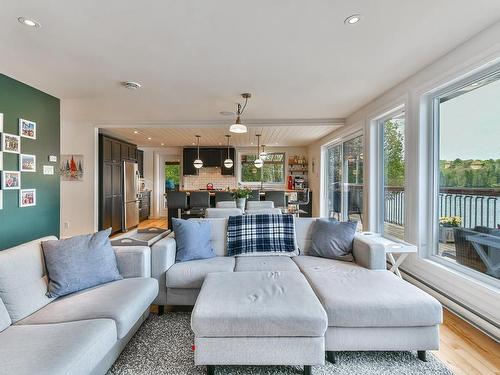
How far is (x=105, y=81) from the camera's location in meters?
3.35

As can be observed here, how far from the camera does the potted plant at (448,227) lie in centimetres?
275

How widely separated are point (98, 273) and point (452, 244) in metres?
3.40

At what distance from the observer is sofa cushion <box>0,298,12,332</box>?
4.80ft

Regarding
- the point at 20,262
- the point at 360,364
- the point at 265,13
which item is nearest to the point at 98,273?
the point at 20,262

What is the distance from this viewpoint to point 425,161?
120 inches

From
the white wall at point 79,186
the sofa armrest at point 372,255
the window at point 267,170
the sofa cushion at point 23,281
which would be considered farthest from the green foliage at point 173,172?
the sofa armrest at point 372,255

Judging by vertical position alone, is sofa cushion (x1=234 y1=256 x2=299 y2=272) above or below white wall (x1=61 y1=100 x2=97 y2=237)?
below

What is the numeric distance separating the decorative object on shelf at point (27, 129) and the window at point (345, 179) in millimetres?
5212

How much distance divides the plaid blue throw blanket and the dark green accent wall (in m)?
2.77

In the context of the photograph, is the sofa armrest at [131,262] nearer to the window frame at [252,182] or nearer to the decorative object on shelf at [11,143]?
the decorative object on shelf at [11,143]

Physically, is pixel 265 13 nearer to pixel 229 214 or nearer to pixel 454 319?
pixel 229 214

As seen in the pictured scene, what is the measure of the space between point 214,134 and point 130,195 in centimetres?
281

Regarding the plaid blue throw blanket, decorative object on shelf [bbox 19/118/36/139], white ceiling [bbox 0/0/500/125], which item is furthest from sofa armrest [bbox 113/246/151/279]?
decorative object on shelf [bbox 19/118/36/139]

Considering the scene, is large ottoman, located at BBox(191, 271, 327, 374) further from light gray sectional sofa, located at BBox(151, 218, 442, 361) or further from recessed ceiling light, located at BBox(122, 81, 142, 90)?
recessed ceiling light, located at BBox(122, 81, 142, 90)
